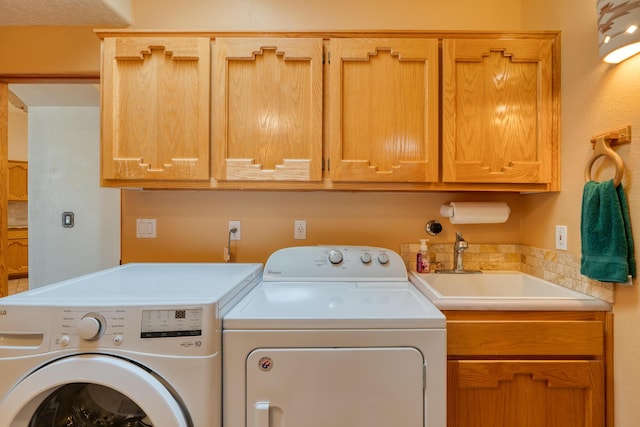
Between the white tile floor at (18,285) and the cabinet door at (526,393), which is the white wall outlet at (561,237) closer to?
the cabinet door at (526,393)

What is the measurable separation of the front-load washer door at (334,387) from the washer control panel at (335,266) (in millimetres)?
548

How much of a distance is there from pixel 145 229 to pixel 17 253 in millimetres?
4647

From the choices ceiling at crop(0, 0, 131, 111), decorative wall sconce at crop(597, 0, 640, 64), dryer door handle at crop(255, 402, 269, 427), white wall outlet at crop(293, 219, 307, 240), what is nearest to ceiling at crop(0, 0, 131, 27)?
ceiling at crop(0, 0, 131, 111)

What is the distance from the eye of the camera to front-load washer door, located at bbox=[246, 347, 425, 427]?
3.32 ft

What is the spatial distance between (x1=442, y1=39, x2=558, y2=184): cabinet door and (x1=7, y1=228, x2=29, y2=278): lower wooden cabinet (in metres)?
5.97

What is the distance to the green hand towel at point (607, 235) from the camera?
1.10 meters

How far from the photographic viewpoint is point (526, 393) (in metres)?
1.16

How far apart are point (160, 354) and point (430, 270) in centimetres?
139

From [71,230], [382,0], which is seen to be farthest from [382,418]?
[71,230]

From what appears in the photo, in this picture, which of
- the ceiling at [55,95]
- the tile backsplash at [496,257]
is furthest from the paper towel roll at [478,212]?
the ceiling at [55,95]

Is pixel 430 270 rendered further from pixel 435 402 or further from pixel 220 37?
pixel 220 37

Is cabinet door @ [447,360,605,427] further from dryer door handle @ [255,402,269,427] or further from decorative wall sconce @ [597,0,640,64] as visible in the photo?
decorative wall sconce @ [597,0,640,64]

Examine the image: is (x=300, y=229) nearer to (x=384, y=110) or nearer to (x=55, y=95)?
(x=384, y=110)

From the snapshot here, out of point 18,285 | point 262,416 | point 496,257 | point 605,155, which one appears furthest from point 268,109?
point 18,285
